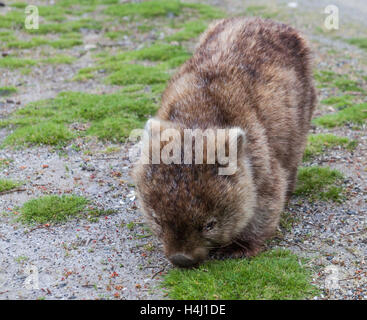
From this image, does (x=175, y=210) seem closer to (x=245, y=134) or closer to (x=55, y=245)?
(x=245, y=134)

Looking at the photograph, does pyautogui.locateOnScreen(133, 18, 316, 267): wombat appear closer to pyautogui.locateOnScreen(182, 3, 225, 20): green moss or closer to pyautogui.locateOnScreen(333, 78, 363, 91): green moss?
pyautogui.locateOnScreen(333, 78, 363, 91): green moss

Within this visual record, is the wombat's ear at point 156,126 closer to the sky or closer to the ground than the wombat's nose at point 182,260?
closer to the sky

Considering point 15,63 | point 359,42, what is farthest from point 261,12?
point 15,63

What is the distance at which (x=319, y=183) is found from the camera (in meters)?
5.54

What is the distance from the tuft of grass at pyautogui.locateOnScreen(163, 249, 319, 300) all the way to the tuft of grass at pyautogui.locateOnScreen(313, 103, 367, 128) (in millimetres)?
3594

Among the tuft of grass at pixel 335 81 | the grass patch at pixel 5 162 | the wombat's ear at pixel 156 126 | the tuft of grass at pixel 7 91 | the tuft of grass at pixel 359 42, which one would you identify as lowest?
the grass patch at pixel 5 162

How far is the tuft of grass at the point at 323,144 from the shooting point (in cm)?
636

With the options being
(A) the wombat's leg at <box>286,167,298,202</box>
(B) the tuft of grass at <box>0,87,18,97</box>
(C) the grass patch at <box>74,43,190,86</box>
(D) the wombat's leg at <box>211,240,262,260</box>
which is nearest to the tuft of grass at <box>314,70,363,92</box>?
(C) the grass patch at <box>74,43,190,86</box>

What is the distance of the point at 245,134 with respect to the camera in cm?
394

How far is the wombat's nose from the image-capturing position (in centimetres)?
362

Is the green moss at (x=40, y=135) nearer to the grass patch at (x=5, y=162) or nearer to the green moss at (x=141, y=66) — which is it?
the grass patch at (x=5, y=162)

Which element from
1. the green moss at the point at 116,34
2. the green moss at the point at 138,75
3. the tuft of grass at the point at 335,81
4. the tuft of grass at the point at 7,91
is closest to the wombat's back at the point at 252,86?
the green moss at the point at 138,75

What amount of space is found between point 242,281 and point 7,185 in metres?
2.85
